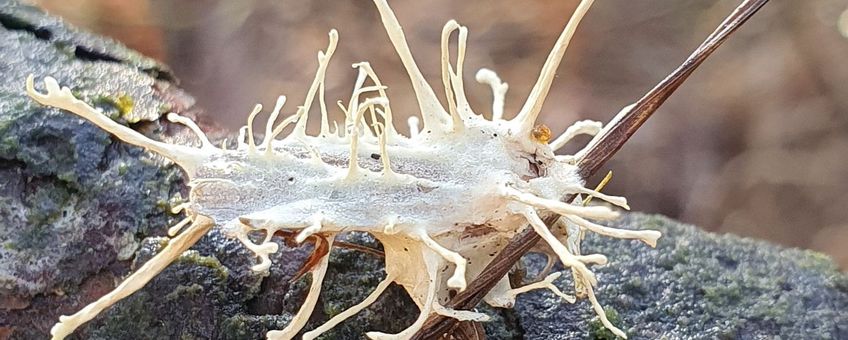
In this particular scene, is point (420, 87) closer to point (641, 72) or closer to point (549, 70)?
point (549, 70)

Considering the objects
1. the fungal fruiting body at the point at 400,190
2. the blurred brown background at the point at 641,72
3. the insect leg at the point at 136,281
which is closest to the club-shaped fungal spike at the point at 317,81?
the fungal fruiting body at the point at 400,190

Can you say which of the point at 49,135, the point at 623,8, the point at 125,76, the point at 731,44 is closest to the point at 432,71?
the point at 623,8

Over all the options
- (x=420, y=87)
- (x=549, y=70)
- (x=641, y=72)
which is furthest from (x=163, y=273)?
(x=641, y=72)

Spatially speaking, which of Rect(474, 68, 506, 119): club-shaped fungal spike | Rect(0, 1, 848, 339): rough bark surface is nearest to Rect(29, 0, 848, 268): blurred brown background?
Rect(0, 1, 848, 339): rough bark surface

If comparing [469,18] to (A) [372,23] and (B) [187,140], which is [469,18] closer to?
(A) [372,23]

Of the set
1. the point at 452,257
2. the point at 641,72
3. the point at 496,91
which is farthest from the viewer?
the point at 641,72

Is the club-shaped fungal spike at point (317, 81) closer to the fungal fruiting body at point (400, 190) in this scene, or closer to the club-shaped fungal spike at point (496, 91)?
the fungal fruiting body at point (400, 190)

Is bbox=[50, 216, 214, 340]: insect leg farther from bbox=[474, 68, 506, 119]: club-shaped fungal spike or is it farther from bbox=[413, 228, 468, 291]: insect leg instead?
bbox=[474, 68, 506, 119]: club-shaped fungal spike
